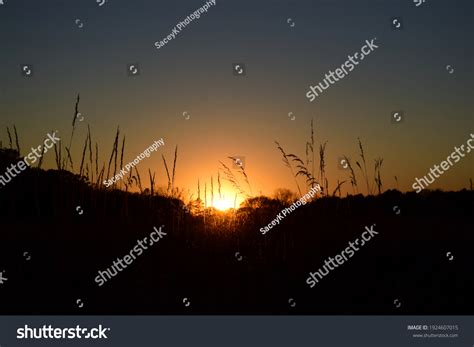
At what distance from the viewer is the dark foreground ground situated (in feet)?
12.0

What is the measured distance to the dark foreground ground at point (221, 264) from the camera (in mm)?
3662

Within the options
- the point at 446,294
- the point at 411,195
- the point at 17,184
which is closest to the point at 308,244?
the point at 446,294

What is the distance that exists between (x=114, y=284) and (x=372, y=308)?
1852 millimetres

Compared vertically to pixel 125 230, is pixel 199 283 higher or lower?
lower

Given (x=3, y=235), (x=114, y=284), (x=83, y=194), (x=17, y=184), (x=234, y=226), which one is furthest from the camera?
(x=17, y=184)

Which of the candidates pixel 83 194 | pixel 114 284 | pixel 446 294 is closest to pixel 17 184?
pixel 83 194

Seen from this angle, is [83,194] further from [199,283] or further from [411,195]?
[411,195]

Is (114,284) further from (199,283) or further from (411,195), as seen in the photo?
(411,195)

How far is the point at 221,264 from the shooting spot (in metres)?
4.19

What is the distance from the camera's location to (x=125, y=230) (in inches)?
186

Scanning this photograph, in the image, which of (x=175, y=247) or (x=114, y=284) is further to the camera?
(x=175, y=247)
